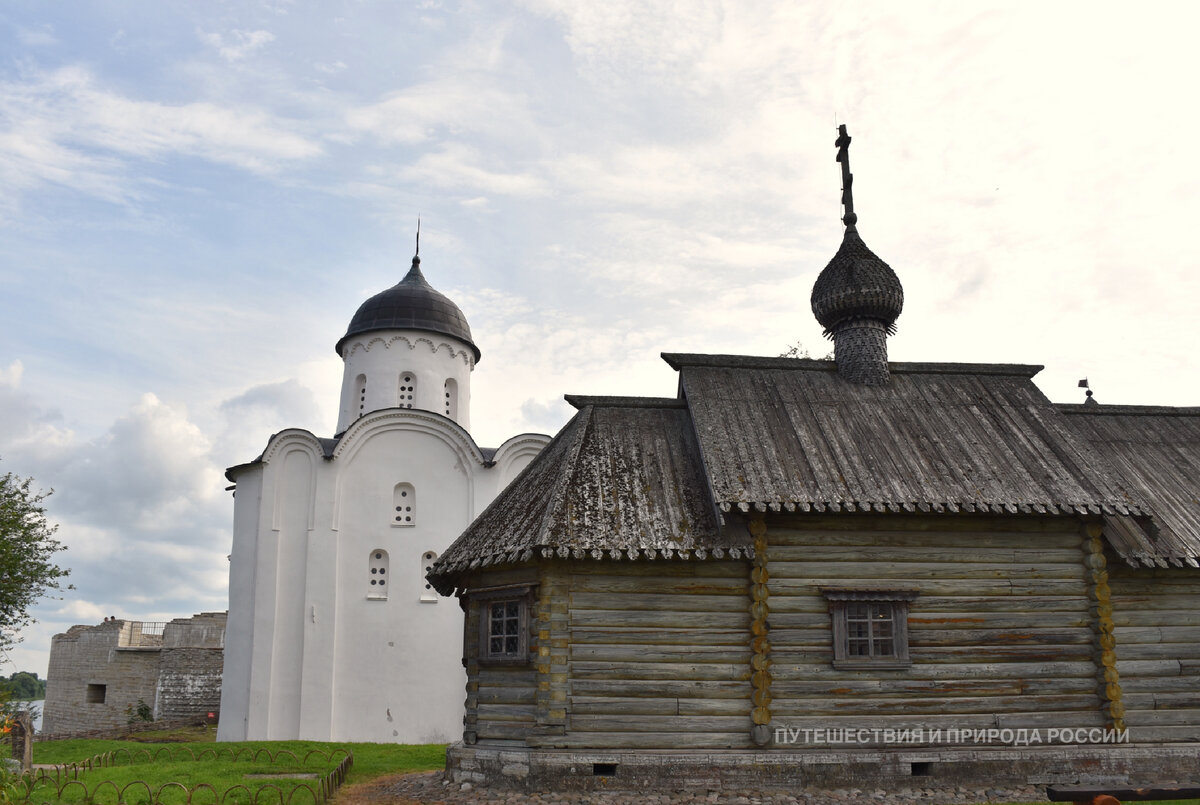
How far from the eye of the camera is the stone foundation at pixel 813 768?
10.2 metres

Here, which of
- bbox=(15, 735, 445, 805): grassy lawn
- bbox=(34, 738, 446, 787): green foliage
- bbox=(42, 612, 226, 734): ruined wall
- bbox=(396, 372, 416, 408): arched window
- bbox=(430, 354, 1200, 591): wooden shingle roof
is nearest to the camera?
bbox=(15, 735, 445, 805): grassy lawn

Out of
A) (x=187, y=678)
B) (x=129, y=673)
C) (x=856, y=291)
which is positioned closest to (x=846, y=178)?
(x=856, y=291)

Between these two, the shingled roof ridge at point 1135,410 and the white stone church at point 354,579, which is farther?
the white stone church at point 354,579

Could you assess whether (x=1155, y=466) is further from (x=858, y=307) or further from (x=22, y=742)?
(x=22, y=742)

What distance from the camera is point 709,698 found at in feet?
35.0

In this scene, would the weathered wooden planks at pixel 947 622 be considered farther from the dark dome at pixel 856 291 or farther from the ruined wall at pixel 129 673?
the ruined wall at pixel 129 673

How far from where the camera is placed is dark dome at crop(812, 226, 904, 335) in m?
15.0

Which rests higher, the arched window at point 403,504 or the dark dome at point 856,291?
the dark dome at point 856,291

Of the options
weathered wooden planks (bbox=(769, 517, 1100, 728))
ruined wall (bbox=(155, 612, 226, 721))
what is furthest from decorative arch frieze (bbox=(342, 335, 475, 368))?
weathered wooden planks (bbox=(769, 517, 1100, 728))

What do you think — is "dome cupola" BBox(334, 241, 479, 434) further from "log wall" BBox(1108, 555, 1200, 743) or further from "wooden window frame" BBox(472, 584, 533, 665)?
"log wall" BBox(1108, 555, 1200, 743)

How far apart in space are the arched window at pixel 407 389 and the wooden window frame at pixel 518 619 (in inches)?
523

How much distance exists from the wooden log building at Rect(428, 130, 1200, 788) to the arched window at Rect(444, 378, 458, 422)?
12688 mm

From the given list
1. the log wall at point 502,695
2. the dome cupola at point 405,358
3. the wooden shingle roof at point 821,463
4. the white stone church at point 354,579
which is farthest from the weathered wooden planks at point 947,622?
the dome cupola at point 405,358

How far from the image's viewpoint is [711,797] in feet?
32.7
